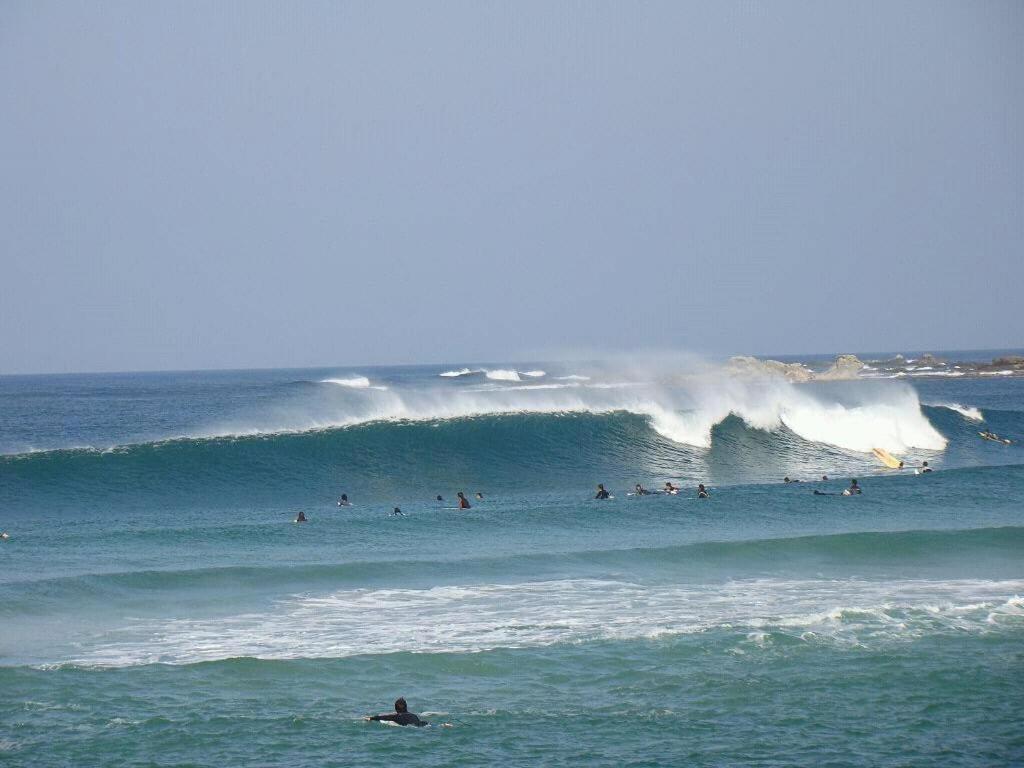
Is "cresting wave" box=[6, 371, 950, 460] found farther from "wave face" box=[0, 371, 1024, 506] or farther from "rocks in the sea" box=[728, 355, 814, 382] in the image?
"rocks in the sea" box=[728, 355, 814, 382]

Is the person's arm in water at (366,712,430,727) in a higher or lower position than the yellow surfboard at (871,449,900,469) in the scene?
lower

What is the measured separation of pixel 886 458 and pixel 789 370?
5422cm

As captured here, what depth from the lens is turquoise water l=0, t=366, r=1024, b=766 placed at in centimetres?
931

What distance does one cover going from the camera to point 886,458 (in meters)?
31.8

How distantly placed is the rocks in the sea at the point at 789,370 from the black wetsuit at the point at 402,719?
6079 centimetres

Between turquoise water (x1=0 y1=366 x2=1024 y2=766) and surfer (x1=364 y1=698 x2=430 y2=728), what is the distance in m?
0.15

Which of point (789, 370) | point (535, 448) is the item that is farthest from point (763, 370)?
point (535, 448)

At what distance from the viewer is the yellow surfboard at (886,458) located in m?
30.6

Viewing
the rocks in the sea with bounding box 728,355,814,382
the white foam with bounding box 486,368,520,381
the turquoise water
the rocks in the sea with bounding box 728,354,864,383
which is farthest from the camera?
the white foam with bounding box 486,368,520,381

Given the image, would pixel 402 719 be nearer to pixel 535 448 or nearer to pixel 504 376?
pixel 535 448

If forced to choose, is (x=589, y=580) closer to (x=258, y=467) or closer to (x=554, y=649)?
(x=554, y=649)

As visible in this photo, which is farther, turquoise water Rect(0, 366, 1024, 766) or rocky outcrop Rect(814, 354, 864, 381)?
rocky outcrop Rect(814, 354, 864, 381)

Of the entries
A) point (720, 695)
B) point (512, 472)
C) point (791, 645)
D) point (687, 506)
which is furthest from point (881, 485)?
point (720, 695)

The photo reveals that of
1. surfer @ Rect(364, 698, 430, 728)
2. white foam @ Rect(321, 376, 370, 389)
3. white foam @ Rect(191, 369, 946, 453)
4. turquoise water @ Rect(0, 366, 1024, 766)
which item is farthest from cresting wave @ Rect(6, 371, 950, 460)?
white foam @ Rect(321, 376, 370, 389)
